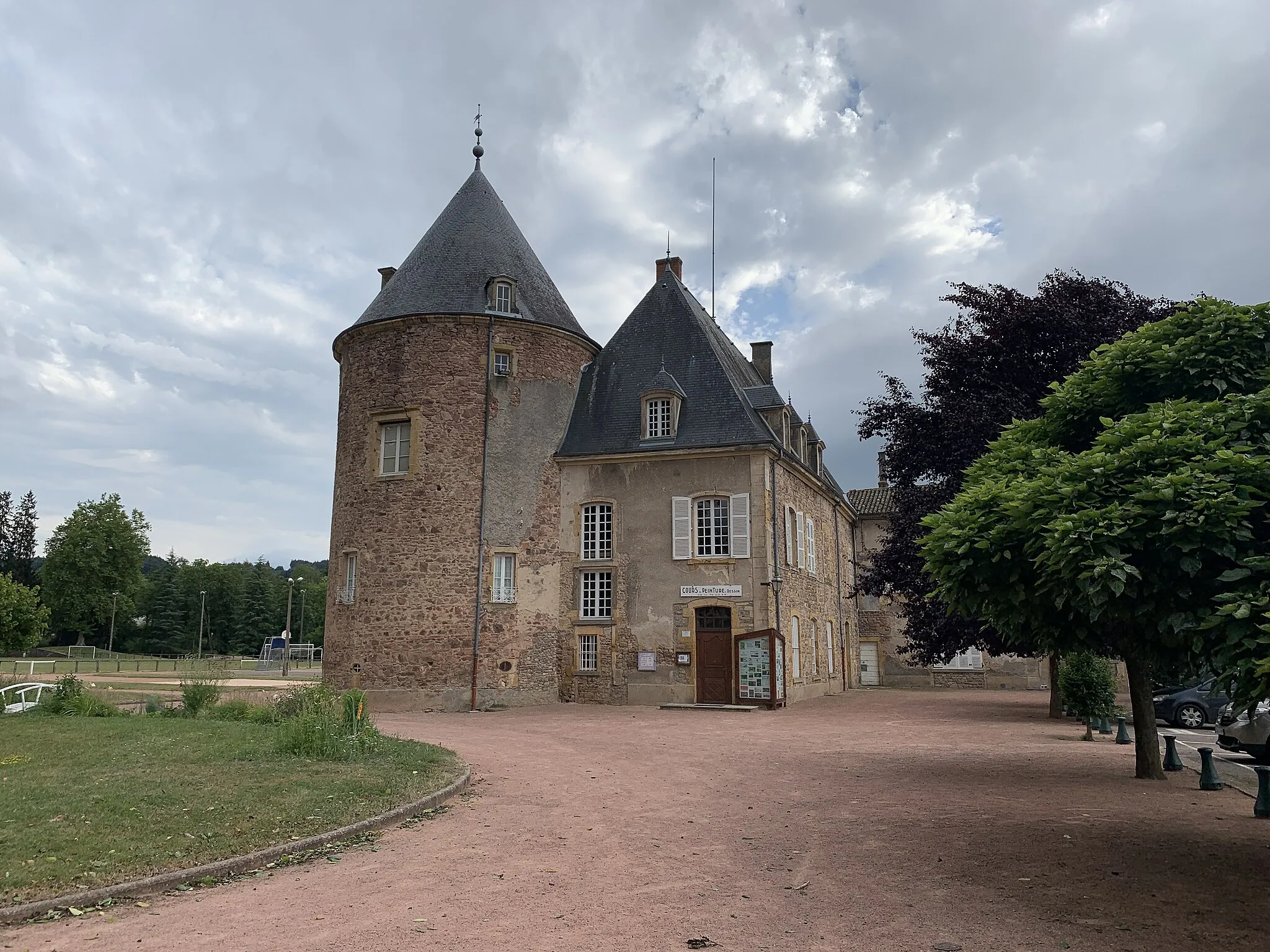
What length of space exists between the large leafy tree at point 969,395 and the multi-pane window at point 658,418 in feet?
18.4

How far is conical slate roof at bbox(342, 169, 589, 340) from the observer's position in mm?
23828

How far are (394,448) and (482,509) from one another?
2.85 meters

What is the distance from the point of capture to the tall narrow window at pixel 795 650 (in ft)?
78.1

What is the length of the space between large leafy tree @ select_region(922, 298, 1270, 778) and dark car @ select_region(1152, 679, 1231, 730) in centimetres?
1189

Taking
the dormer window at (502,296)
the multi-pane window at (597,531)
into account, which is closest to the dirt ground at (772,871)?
the multi-pane window at (597,531)

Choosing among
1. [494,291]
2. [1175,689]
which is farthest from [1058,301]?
[494,291]

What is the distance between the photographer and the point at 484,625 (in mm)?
22438

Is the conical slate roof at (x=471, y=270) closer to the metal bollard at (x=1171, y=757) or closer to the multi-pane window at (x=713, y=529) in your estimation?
the multi-pane window at (x=713, y=529)

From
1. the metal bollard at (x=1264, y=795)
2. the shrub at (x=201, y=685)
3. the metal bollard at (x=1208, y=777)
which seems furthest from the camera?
the shrub at (x=201, y=685)

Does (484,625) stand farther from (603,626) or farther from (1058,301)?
(1058,301)

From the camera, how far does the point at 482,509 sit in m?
22.8

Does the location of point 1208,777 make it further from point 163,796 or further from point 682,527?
point 682,527

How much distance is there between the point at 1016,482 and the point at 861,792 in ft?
13.9

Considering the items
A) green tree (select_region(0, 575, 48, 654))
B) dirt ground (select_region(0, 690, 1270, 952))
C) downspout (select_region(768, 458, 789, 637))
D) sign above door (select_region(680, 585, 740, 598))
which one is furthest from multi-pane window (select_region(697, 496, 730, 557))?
green tree (select_region(0, 575, 48, 654))
